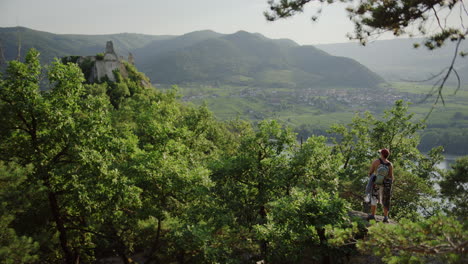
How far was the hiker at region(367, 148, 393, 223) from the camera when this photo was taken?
1347 cm

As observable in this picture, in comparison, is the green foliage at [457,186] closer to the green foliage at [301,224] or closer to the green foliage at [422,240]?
the green foliage at [301,224]

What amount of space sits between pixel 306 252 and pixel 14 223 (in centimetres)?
1698

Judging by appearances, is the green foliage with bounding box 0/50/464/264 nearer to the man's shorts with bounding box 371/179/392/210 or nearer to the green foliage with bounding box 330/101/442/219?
the green foliage with bounding box 330/101/442/219

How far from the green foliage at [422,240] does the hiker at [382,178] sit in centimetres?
533

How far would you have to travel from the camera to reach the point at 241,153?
18969 mm

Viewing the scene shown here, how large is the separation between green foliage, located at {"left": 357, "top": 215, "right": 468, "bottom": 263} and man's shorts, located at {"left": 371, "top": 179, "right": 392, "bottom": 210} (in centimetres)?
555

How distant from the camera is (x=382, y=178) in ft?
44.5

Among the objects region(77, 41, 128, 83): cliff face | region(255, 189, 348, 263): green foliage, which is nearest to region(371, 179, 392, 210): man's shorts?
region(255, 189, 348, 263): green foliage

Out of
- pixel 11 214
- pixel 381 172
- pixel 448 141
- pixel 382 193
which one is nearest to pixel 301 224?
pixel 382 193

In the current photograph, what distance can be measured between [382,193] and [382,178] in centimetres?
98

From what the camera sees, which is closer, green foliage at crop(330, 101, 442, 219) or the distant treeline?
green foliage at crop(330, 101, 442, 219)

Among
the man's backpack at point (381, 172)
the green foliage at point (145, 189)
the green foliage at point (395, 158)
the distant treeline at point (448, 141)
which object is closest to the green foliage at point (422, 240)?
the green foliage at point (145, 189)

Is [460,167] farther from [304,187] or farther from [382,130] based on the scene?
[382,130]

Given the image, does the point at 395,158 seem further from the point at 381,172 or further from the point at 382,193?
the point at 381,172
